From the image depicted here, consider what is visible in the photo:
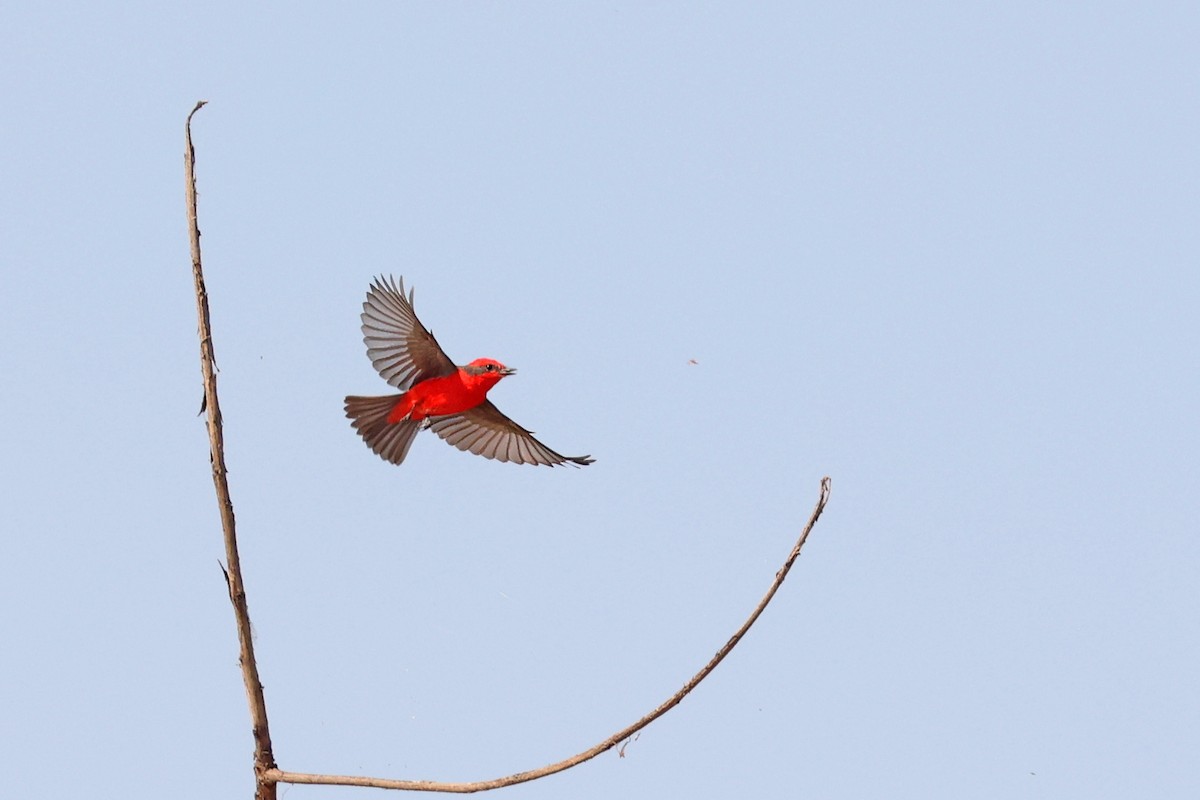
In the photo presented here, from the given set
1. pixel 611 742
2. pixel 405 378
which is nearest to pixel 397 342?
pixel 405 378

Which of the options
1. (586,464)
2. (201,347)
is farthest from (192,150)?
(586,464)

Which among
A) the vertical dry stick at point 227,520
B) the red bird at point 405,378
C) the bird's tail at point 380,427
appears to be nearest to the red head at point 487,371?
the red bird at point 405,378

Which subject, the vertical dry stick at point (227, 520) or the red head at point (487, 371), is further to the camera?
the red head at point (487, 371)

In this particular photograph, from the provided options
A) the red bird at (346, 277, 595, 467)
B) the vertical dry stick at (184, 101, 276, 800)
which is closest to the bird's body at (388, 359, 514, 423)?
the red bird at (346, 277, 595, 467)

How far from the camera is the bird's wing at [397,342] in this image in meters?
10.0

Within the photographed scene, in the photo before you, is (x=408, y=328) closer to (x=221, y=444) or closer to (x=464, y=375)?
(x=464, y=375)

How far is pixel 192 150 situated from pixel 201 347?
2.74 feet

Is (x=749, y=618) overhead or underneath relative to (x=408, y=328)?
underneath

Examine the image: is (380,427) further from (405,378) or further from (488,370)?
(488,370)

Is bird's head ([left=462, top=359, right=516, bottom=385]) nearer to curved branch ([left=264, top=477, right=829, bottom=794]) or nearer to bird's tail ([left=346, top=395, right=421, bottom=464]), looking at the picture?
bird's tail ([left=346, top=395, right=421, bottom=464])

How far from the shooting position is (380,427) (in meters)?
10.3

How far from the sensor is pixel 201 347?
6500mm

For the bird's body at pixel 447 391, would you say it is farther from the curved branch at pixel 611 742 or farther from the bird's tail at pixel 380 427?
the curved branch at pixel 611 742

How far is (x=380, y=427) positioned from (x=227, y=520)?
12.7ft
